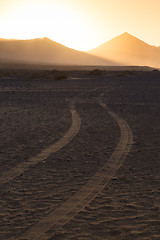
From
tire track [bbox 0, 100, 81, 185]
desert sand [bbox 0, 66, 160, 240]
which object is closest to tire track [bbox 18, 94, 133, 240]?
desert sand [bbox 0, 66, 160, 240]

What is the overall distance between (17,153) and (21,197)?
3419 mm

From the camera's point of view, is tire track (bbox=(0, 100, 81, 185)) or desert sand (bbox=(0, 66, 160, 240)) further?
tire track (bbox=(0, 100, 81, 185))

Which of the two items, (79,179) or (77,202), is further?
(79,179)

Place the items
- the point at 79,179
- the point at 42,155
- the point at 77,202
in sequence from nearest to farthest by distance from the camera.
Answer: the point at 77,202
the point at 79,179
the point at 42,155

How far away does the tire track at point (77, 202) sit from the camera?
211 inches

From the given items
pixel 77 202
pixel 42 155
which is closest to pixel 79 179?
pixel 77 202

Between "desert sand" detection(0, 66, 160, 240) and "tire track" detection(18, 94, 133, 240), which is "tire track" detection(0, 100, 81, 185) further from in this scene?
"tire track" detection(18, 94, 133, 240)

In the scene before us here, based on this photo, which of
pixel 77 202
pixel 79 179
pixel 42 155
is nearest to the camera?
pixel 77 202

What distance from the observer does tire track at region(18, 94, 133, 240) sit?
17.6 feet

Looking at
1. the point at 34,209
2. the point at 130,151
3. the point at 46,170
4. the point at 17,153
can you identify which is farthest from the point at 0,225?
the point at 130,151

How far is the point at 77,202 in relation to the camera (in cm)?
654

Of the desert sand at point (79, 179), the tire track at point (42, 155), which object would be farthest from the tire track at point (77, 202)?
the tire track at point (42, 155)

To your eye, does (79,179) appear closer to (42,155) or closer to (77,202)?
(77,202)

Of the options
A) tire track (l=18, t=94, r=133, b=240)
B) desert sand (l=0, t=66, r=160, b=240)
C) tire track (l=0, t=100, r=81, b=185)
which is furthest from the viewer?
tire track (l=0, t=100, r=81, b=185)
